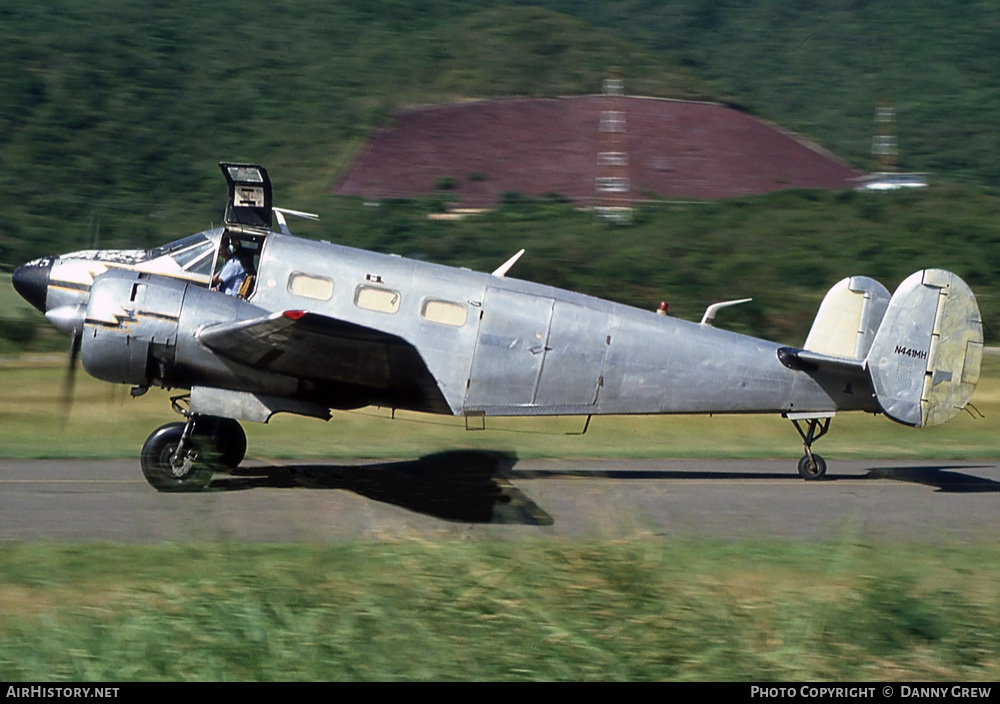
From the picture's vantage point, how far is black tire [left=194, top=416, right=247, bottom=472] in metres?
10.7

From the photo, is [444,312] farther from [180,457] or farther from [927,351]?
[927,351]

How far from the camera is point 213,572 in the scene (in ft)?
21.9

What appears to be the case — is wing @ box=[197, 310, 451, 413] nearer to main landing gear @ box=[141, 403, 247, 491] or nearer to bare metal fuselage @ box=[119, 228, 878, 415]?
bare metal fuselage @ box=[119, 228, 878, 415]

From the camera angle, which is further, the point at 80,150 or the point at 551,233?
the point at 80,150

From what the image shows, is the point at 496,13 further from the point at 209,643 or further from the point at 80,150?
the point at 209,643

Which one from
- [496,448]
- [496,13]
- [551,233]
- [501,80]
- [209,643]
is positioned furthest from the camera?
[496,13]

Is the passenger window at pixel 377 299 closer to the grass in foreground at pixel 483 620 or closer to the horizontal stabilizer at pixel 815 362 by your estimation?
the grass in foreground at pixel 483 620

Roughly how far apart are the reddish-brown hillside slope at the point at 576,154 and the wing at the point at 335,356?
21.6 meters

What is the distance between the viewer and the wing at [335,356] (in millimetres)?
9328

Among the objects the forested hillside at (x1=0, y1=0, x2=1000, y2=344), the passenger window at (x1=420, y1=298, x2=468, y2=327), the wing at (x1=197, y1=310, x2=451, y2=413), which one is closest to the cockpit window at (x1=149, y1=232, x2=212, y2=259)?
the wing at (x1=197, y1=310, x2=451, y2=413)

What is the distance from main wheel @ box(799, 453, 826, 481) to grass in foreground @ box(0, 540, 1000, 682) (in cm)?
511

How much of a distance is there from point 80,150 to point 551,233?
15.6 m

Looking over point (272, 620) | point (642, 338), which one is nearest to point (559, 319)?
point (642, 338)

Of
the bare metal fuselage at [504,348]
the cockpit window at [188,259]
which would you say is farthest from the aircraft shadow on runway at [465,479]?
the cockpit window at [188,259]
